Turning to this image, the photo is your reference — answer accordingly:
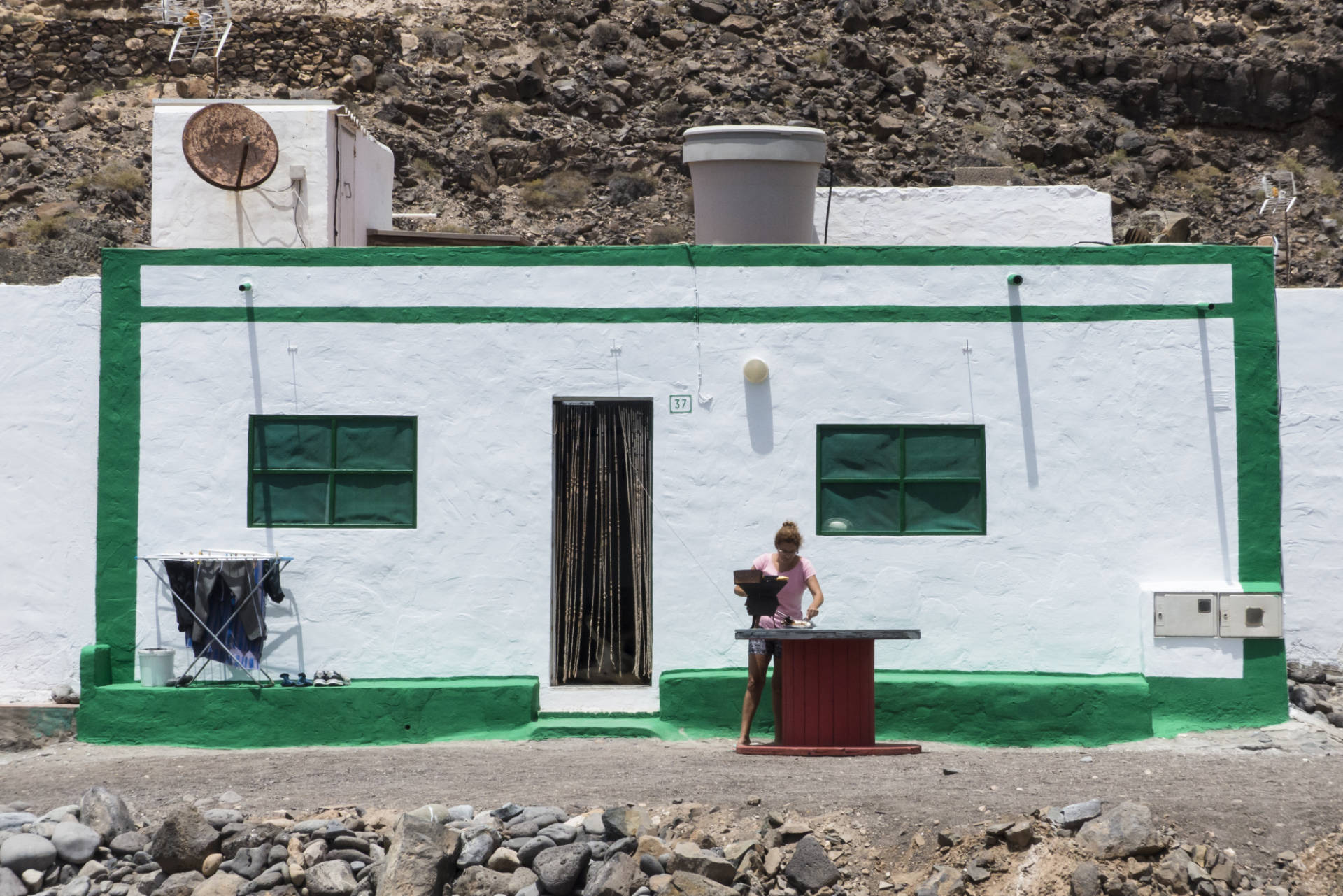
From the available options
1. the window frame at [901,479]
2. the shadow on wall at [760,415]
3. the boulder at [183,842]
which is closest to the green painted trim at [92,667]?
the boulder at [183,842]

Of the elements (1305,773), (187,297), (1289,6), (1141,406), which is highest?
(1289,6)

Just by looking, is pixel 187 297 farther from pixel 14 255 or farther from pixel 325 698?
pixel 14 255

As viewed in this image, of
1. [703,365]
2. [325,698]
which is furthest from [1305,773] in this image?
[325,698]

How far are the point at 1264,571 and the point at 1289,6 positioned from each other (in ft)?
94.5

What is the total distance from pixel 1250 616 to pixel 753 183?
5042 millimetres

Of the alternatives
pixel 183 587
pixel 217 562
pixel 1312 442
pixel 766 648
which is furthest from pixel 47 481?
pixel 1312 442

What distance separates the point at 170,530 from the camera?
424 inches

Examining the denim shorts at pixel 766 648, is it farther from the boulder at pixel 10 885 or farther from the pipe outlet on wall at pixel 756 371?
the boulder at pixel 10 885

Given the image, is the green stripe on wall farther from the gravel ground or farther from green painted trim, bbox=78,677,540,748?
the gravel ground

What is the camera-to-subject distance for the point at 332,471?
424 inches

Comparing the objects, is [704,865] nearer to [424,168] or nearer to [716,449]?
[716,449]

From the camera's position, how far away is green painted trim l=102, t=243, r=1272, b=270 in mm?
10688

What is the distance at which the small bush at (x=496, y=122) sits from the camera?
31.5 meters

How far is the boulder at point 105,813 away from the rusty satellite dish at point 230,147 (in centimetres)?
563
